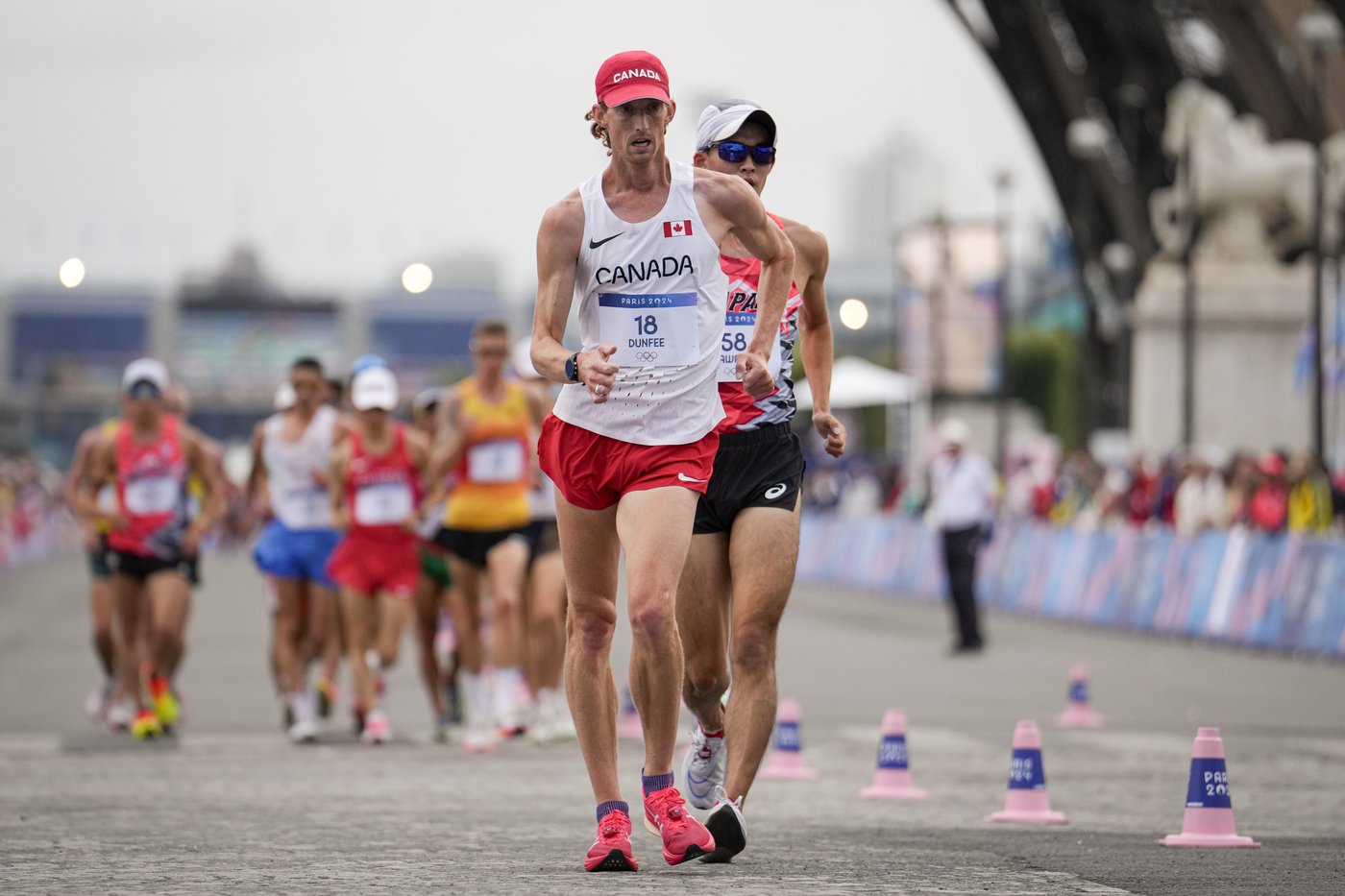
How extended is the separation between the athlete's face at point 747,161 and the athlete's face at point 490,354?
5125 mm

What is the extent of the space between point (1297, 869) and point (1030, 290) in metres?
171

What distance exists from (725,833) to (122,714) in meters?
7.82

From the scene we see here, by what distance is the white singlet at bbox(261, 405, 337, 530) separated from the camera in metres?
15.1

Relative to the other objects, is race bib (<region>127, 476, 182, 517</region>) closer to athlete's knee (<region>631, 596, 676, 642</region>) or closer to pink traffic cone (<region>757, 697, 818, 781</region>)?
pink traffic cone (<region>757, 697, 818, 781</region>)

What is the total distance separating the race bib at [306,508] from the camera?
15.1 m

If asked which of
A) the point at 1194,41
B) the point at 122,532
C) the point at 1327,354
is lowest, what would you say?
the point at 122,532

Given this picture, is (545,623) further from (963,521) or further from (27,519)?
(27,519)

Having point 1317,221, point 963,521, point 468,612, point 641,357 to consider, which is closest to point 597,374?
point 641,357

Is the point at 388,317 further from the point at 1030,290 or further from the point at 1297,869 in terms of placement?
the point at 1297,869

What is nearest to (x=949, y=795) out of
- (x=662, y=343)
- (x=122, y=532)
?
(x=662, y=343)

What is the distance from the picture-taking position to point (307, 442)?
49.9ft

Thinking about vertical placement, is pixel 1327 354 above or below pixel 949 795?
above

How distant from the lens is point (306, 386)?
15.4 metres

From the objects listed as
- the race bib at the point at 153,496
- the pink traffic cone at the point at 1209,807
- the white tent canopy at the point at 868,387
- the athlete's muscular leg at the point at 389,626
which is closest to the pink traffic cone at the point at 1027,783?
the pink traffic cone at the point at 1209,807
